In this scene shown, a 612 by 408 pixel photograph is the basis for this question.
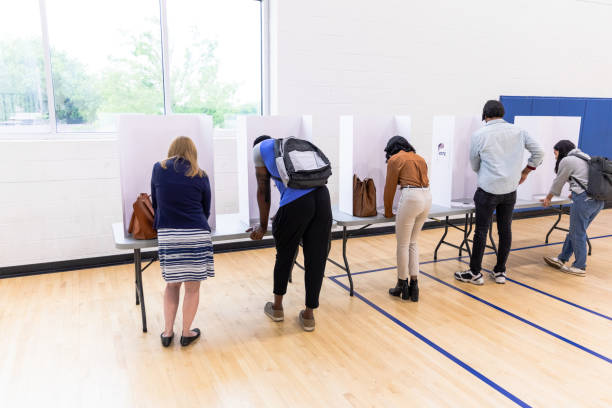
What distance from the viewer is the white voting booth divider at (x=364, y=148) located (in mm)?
3447

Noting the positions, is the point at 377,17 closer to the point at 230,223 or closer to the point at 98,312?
A: the point at 230,223

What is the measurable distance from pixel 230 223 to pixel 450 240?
9.03ft

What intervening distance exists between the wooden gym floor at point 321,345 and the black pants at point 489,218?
0.28m

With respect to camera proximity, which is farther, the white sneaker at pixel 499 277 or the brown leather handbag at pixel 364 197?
the white sneaker at pixel 499 277

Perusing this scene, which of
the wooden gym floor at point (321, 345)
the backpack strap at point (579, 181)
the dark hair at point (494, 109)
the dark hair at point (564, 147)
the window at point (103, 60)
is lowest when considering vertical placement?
the wooden gym floor at point (321, 345)

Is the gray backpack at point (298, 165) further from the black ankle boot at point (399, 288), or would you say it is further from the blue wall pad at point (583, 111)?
the blue wall pad at point (583, 111)

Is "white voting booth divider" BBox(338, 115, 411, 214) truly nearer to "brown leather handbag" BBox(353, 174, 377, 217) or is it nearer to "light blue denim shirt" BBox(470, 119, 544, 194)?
"brown leather handbag" BBox(353, 174, 377, 217)

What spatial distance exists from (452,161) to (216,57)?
2442mm

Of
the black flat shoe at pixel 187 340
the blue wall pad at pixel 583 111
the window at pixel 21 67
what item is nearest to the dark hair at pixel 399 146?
the black flat shoe at pixel 187 340

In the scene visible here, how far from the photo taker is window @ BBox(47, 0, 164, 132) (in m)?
3.76

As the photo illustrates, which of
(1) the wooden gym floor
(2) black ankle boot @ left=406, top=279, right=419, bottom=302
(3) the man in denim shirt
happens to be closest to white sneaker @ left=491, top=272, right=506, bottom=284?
(1) the wooden gym floor

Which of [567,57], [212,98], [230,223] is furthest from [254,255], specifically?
[567,57]

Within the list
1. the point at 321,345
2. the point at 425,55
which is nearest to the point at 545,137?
the point at 425,55

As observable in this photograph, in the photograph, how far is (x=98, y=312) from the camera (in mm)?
3018
